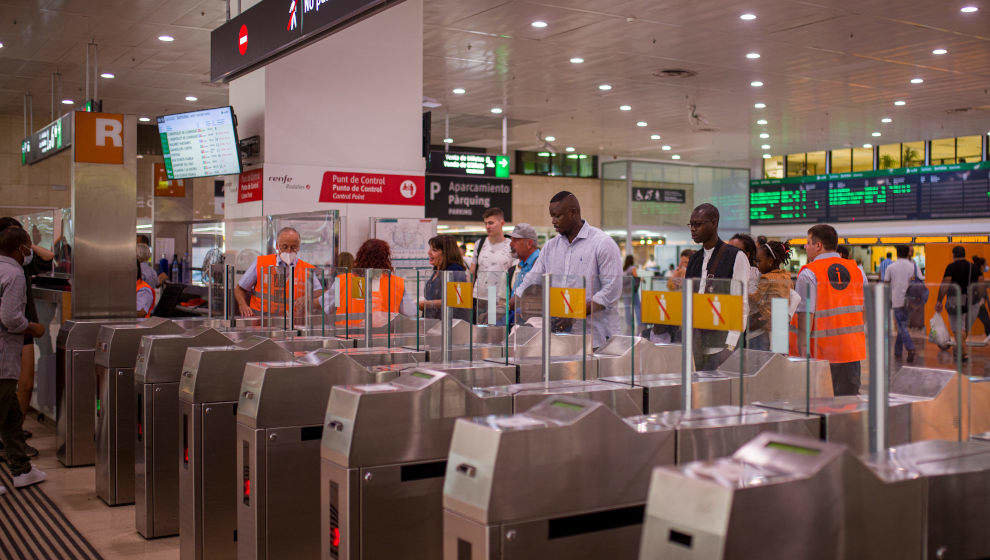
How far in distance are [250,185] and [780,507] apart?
20.7ft

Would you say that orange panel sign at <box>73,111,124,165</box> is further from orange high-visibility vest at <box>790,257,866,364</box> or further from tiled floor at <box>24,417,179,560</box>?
orange high-visibility vest at <box>790,257,866,364</box>

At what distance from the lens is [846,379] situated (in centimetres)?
313

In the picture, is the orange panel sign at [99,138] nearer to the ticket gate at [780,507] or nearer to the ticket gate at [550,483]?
the ticket gate at [550,483]

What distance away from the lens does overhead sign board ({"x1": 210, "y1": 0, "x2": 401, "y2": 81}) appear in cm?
425

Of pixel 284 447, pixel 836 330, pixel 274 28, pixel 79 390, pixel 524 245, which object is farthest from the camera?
pixel 79 390

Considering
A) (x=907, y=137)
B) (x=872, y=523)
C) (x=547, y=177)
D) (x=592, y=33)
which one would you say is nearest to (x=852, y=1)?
(x=592, y=33)

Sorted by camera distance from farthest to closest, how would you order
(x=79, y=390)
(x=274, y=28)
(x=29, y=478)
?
1. (x=79, y=390)
2. (x=29, y=478)
3. (x=274, y=28)

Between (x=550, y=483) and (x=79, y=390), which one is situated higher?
(x=550, y=483)

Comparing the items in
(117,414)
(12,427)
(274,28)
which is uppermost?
(274,28)

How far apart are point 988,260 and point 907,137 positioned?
15.3 feet

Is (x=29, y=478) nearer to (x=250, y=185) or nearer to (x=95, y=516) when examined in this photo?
(x=95, y=516)

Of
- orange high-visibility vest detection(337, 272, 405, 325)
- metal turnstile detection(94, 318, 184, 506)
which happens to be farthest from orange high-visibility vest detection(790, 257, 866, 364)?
metal turnstile detection(94, 318, 184, 506)

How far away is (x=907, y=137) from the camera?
633 inches

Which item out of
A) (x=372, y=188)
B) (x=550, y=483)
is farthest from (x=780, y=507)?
(x=372, y=188)
